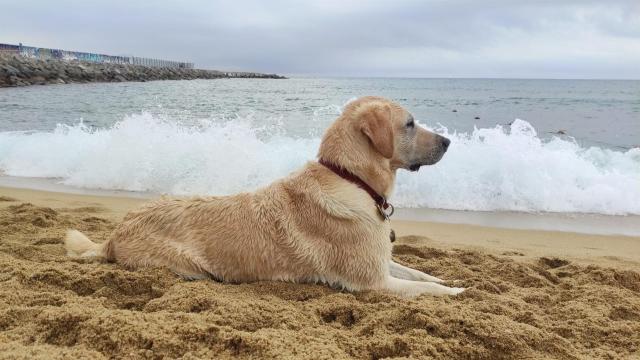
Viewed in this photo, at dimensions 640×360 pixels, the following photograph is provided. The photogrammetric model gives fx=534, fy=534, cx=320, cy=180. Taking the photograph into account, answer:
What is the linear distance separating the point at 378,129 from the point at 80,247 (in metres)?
2.69

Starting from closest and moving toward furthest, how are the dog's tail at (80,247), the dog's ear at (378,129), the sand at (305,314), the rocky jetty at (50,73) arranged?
the sand at (305,314)
the dog's ear at (378,129)
the dog's tail at (80,247)
the rocky jetty at (50,73)

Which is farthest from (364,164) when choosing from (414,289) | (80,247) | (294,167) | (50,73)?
(50,73)

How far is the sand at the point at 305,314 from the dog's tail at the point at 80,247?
0.36 feet

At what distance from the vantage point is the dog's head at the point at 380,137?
3904 millimetres

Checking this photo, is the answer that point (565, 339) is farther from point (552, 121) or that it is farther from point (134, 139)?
point (552, 121)

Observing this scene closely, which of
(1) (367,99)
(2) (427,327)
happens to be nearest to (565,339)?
(2) (427,327)

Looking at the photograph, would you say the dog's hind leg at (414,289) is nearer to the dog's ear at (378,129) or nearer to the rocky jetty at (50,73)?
the dog's ear at (378,129)

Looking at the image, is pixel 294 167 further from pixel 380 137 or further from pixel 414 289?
pixel 414 289

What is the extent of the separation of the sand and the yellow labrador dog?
0.16m

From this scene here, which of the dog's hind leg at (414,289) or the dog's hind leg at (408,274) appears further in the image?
the dog's hind leg at (408,274)

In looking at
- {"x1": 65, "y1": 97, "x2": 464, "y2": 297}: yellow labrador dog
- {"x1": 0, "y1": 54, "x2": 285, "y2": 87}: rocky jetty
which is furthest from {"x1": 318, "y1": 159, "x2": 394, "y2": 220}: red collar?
{"x1": 0, "y1": 54, "x2": 285, "y2": 87}: rocky jetty

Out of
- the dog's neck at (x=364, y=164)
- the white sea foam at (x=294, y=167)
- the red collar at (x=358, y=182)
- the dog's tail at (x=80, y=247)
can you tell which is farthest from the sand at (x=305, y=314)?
the white sea foam at (x=294, y=167)

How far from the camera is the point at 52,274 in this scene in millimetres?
3705

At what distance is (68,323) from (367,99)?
2551 mm
